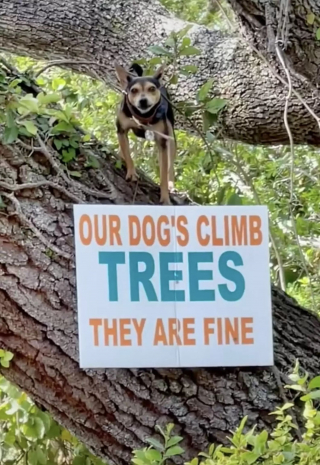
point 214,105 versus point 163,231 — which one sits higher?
point 214,105

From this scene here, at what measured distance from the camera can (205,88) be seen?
1.81 meters

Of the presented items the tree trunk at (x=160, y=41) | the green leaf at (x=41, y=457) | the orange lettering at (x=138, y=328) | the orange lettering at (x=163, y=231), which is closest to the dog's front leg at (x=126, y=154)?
the orange lettering at (x=163, y=231)

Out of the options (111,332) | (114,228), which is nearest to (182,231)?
(114,228)

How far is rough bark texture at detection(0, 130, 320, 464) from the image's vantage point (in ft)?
5.01

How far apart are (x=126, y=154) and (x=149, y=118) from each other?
0.10m

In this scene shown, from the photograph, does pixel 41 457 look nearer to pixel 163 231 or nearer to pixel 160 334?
pixel 160 334

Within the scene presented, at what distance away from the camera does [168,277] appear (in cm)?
156

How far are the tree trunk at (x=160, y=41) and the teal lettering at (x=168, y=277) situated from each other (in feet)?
2.45

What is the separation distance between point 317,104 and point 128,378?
1052 mm

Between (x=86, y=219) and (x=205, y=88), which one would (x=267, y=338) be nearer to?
(x=86, y=219)

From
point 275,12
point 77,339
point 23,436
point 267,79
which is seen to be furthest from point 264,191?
point 77,339

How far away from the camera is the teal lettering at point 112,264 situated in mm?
1526

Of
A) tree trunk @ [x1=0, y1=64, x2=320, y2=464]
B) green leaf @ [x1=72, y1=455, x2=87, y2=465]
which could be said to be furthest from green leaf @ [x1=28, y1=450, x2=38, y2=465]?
tree trunk @ [x1=0, y1=64, x2=320, y2=464]

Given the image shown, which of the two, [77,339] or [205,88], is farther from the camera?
[205,88]
